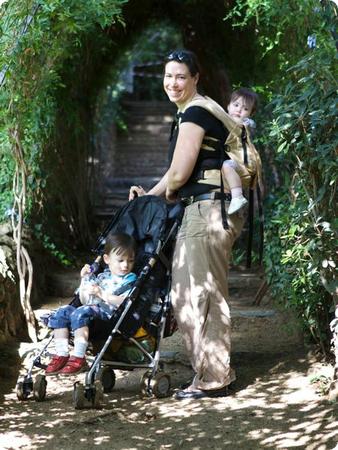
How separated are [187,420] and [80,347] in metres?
0.70

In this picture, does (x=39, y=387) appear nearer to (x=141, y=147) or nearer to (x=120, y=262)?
(x=120, y=262)

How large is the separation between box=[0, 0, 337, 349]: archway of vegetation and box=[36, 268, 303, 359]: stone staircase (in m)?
0.42

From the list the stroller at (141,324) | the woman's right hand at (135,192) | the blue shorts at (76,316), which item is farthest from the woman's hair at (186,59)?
the blue shorts at (76,316)

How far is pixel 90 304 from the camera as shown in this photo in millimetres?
4465

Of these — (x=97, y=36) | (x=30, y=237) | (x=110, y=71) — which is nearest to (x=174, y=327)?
(x=30, y=237)

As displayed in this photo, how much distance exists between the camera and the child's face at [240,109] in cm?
505

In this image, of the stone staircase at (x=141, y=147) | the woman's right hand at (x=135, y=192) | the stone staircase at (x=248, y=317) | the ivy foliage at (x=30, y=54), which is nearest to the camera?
the woman's right hand at (x=135, y=192)

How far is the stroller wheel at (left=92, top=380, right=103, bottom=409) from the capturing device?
13.8ft

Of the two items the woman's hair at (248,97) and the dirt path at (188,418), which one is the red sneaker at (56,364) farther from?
the woman's hair at (248,97)

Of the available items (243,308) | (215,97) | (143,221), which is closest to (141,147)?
(215,97)

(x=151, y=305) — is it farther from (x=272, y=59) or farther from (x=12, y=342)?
(x=272, y=59)

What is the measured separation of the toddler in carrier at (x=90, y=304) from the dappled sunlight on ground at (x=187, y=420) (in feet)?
0.88

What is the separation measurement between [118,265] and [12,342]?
1455 mm

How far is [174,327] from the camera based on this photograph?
4.73 m
